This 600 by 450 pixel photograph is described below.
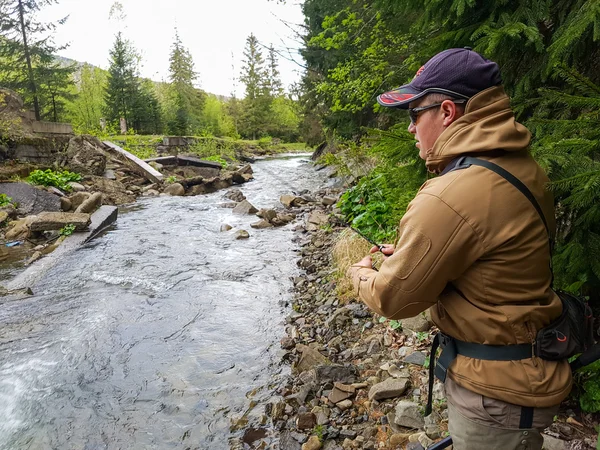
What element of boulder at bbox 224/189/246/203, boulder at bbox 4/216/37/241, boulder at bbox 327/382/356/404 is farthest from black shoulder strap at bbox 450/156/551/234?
boulder at bbox 224/189/246/203

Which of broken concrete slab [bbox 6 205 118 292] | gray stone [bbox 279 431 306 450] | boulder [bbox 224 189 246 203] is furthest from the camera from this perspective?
boulder [bbox 224 189 246 203]

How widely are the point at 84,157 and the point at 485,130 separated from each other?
18568mm

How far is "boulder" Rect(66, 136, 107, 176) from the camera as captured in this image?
16.3 meters

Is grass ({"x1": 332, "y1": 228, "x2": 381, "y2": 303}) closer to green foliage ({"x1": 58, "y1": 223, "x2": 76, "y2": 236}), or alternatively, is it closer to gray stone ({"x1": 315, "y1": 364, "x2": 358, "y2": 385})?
gray stone ({"x1": 315, "y1": 364, "x2": 358, "y2": 385})

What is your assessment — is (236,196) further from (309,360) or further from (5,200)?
(309,360)

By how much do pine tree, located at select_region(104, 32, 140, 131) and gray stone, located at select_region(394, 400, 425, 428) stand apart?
1709 inches

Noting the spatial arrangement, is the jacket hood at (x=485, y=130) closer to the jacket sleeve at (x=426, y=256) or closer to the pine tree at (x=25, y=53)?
the jacket sleeve at (x=426, y=256)

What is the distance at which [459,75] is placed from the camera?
1.49 metres

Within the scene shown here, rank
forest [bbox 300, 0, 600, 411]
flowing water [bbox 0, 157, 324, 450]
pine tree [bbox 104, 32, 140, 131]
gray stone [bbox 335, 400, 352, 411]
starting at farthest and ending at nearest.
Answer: pine tree [bbox 104, 32, 140, 131], flowing water [bbox 0, 157, 324, 450], gray stone [bbox 335, 400, 352, 411], forest [bbox 300, 0, 600, 411]

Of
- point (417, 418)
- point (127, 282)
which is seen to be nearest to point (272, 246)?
point (127, 282)

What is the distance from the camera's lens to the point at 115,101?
4044 cm

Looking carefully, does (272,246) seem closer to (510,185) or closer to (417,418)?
(417,418)

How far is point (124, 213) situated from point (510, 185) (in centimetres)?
1368

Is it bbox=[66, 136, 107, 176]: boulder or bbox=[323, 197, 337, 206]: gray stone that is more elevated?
bbox=[66, 136, 107, 176]: boulder
